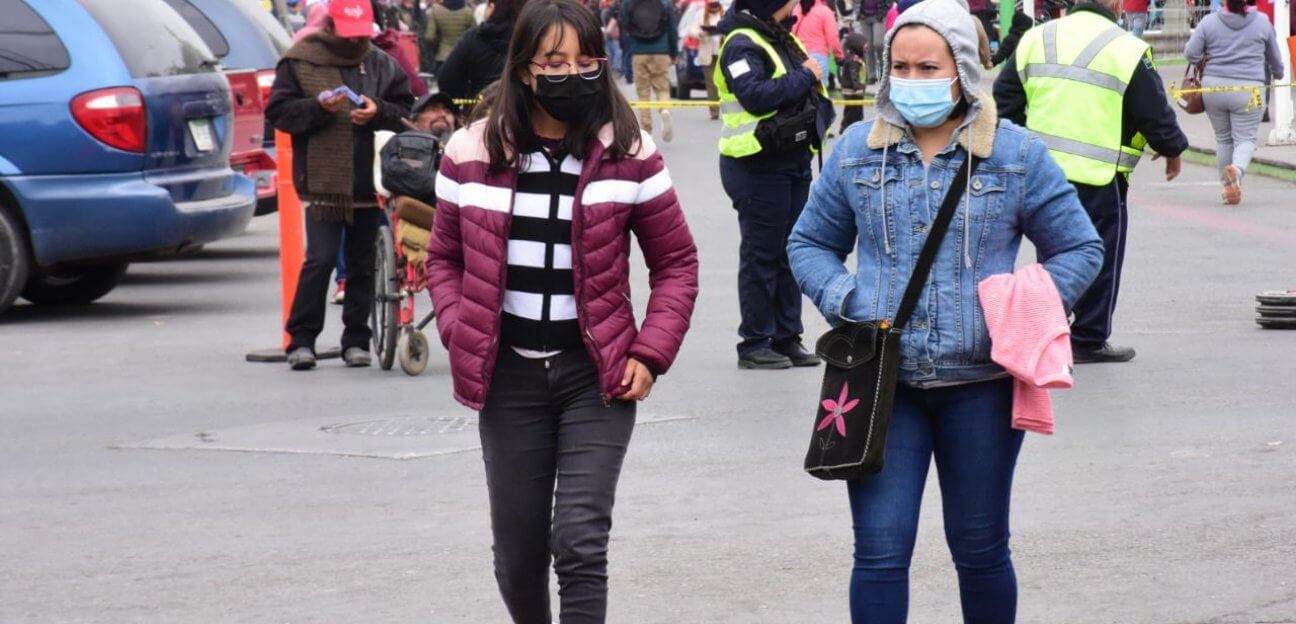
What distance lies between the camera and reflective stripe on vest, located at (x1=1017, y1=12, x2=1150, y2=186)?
954 centimetres

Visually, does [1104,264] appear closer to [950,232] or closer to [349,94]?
[349,94]

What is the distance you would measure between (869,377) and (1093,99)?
5246 mm

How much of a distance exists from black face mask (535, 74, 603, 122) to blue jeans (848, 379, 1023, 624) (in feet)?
3.09

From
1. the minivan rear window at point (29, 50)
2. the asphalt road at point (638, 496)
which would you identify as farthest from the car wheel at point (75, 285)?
the minivan rear window at point (29, 50)

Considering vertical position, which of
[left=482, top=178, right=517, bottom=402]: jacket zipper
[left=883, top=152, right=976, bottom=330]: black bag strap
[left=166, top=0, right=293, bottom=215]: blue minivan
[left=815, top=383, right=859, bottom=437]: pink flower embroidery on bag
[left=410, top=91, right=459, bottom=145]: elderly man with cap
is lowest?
[left=166, top=0, right=293, bottom=215]: blue minivan

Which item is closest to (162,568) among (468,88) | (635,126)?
(635,126)

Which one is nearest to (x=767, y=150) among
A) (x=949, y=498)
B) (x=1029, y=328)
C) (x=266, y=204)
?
(x=949, y=498)

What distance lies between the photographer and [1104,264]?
1007 cm

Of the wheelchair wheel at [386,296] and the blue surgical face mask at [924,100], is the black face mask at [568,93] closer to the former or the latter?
the blue surgical face mask at [924,100]

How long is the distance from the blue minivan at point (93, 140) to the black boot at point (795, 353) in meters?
3.91

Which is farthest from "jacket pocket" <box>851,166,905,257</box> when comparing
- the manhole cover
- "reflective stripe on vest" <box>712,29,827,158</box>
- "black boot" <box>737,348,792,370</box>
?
"black boot" <box>737,348,792,370</box>

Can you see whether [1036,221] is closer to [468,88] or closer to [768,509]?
[768,509]

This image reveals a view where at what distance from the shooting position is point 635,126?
15.8ft

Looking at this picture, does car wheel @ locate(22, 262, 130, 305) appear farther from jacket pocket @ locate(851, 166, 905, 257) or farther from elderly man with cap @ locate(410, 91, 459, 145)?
jacket pocket @ locate(851, 166, 905, 257)
